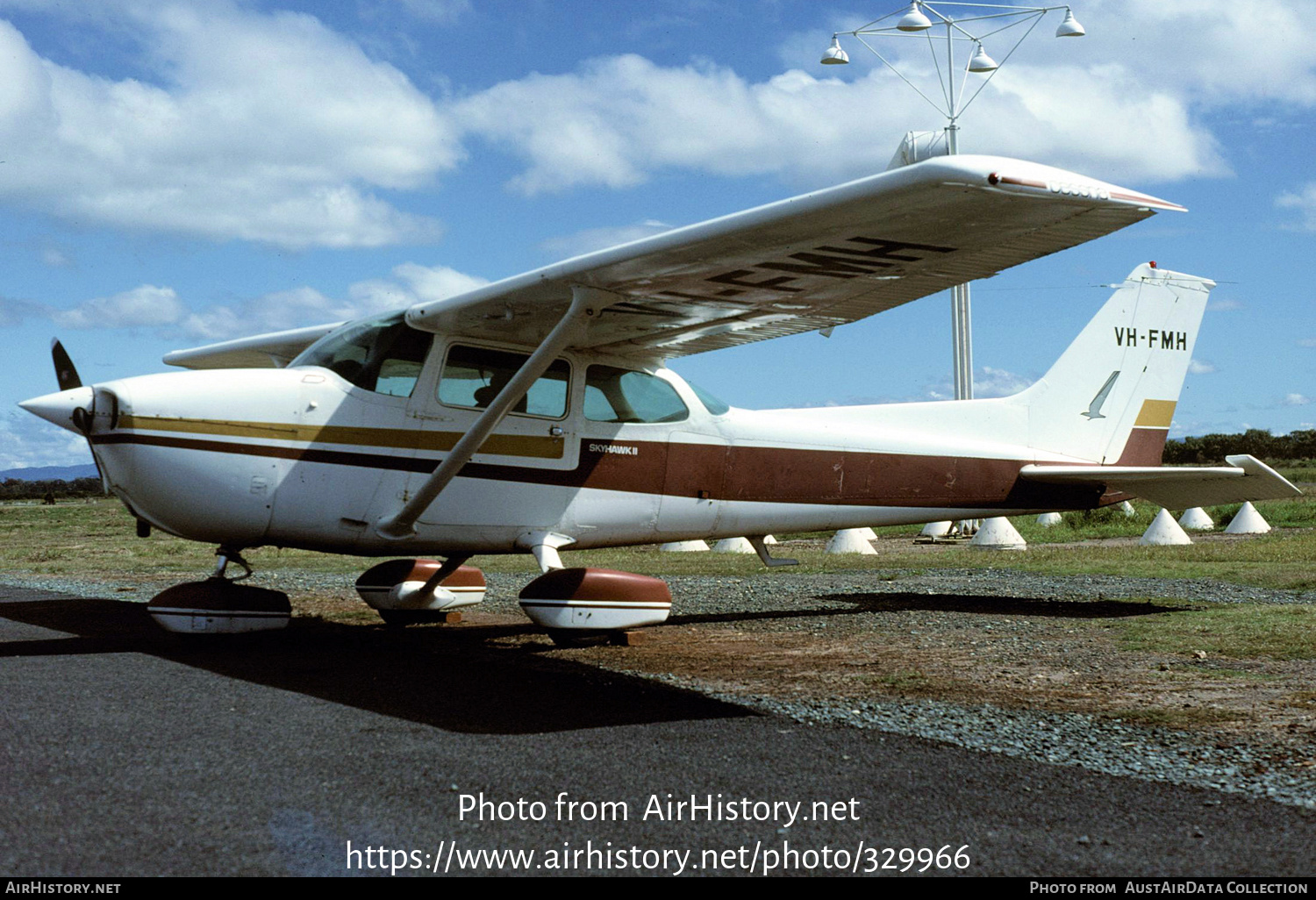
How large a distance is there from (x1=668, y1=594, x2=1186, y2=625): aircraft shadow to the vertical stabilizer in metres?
1.62

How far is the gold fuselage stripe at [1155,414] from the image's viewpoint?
10.7m

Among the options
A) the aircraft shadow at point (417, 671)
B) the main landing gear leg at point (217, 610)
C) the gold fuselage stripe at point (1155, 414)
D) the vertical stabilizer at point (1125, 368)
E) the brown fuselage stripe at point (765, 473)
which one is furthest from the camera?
the gold fuselage stripe at point (1155, 414)

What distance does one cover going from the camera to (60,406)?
20.5ft

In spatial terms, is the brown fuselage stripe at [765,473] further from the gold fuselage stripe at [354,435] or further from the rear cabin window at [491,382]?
the rear cabin window at [491,382]

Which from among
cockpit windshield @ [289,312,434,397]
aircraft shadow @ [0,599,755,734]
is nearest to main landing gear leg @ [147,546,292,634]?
aircraft shadow @ [0,599,755,734]

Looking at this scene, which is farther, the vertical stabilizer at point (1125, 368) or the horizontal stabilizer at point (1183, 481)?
the vertical stabilizer at point (1125, 368)

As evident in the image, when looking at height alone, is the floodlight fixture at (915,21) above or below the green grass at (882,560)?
above

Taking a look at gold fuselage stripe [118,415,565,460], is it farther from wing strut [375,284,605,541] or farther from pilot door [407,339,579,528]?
wing strut [375,284,605,541]

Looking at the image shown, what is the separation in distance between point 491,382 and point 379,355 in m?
0.81

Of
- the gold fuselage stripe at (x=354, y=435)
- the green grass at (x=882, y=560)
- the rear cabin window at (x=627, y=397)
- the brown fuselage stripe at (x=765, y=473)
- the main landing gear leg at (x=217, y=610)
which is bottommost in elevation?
the green grass at (x=882, y=560)

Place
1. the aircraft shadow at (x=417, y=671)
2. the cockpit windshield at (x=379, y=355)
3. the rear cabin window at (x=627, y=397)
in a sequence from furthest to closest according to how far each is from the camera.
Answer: the rear cabin window at (x=627, y=397) < the cockpit windshield at (x=379, y=355) < the aircraft shadow at (x=417, y=671)

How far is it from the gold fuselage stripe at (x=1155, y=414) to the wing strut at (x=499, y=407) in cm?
664

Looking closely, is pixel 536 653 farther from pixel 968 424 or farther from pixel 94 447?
pixel 968 424

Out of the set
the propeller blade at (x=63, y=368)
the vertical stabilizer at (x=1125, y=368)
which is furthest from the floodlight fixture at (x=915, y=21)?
the propeller blade at (x=63, y=368)
